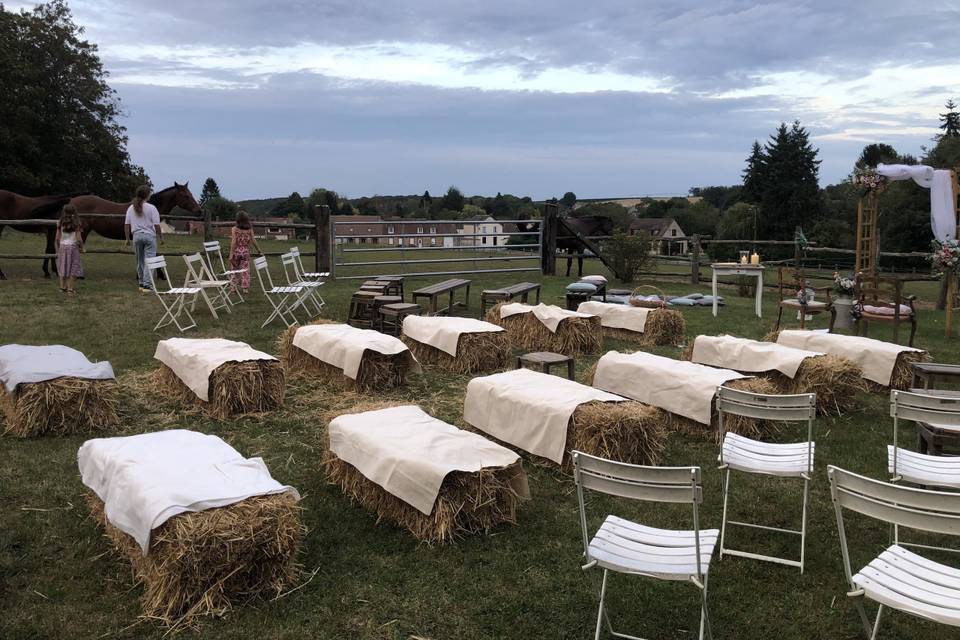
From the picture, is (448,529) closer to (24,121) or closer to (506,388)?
(506,388)

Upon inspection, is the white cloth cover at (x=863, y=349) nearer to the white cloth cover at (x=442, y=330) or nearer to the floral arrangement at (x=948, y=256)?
the white cloth cover at (x=442, y=330)

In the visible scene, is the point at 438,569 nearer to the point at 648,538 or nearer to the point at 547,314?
the point at 648,538

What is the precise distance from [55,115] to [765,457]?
3117 cm

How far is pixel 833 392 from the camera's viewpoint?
20.2ft

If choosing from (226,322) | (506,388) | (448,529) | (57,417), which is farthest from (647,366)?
(226,322)

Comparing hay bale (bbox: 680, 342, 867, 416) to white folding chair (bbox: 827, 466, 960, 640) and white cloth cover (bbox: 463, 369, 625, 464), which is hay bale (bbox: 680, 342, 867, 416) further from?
white folding chair (bbox: 827, 466, 960, 640)

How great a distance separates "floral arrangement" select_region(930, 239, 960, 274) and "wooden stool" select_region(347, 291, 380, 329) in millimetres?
8069

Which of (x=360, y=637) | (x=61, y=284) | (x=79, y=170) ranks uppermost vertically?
(x=79, y=170)

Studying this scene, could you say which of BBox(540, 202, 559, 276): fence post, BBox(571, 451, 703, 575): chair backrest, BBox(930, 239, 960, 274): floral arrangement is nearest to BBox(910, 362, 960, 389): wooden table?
BBox(571, 451, 703, 575): chair backrest

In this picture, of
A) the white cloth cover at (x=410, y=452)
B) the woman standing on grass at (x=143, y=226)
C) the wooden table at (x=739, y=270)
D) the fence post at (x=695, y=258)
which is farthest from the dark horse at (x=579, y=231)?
the white cloth cover at (x=410, y=452)

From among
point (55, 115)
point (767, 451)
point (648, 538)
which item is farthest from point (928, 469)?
point (55, 115)

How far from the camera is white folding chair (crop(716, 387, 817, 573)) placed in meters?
3.60

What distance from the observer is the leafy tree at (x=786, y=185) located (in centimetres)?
5459

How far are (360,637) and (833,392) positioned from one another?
4.91 m
